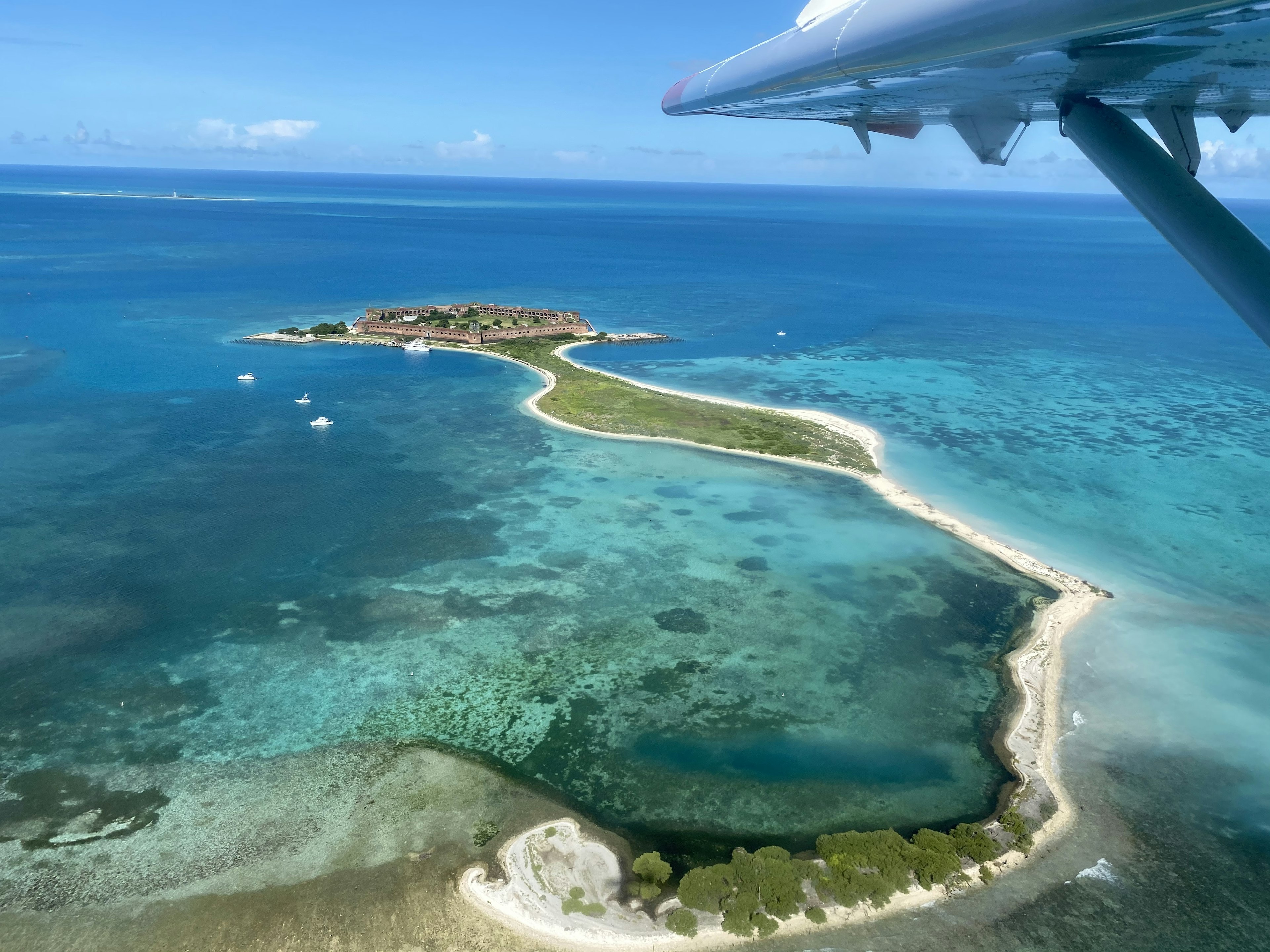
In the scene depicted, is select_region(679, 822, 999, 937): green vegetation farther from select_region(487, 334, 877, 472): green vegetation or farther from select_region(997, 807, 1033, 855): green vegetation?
select_region(487, 334, 877, 472): green vegetation

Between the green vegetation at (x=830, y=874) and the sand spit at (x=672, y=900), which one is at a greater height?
the green vegetation at (x=830, y=874)

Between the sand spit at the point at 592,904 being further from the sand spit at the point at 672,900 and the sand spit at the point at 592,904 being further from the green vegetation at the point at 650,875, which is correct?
the green vegetation at the point at 650,875

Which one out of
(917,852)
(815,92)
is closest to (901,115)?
(815,92)

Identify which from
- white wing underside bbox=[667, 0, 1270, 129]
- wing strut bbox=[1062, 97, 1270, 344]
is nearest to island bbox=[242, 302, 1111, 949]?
wing strut bbox=[1062, 97, 1270, 344]

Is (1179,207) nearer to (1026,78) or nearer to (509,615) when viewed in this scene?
(1026,78)

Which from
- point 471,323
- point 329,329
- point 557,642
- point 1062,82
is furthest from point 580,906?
point 329,329

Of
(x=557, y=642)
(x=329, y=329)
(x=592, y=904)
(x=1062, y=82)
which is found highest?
(x=1062, y=82)

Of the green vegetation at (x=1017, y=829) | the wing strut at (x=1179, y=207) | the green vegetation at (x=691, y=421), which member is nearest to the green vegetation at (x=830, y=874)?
the green vegetation at (x=1017, y=829)
